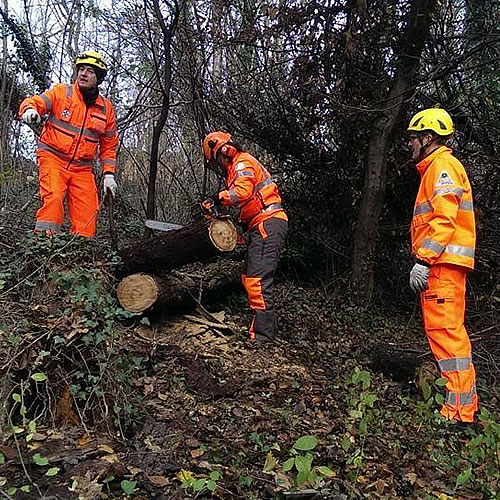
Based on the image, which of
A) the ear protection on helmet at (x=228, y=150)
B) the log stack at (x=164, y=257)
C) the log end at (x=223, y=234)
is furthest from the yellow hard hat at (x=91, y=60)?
the log end at (x=223, y=234)

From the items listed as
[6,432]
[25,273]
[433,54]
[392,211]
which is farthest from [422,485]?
[433,54]

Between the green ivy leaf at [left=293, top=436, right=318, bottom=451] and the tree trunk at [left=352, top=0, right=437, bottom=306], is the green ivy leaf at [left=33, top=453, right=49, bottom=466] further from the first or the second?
the tree trunk at [left=352, top=0, right=437, bottom=306]

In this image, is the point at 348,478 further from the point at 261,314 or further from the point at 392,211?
the point at 392,211

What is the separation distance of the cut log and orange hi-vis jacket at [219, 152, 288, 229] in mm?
362

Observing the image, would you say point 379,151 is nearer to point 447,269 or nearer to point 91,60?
point 447,269

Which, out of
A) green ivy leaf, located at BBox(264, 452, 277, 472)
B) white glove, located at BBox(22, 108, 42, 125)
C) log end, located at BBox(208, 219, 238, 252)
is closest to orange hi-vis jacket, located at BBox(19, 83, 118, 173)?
white glove, located at BBox(22, 108, 42, 125)

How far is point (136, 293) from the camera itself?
5.01 meters

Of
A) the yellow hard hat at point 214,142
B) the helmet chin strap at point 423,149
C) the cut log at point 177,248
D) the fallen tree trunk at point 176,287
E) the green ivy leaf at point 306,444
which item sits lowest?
the green ivy leaf at point 306,444

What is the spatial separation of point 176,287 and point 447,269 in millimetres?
2514

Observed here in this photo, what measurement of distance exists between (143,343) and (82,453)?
78.4 inches

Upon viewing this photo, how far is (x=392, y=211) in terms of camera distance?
285 inches

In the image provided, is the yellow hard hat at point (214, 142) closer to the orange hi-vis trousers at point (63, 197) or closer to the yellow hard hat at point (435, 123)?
the orange hi-vis trousers at point (63, 197)

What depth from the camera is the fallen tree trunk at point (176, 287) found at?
5008 millimetres

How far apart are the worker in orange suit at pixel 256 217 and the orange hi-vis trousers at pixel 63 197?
50.8 inches
